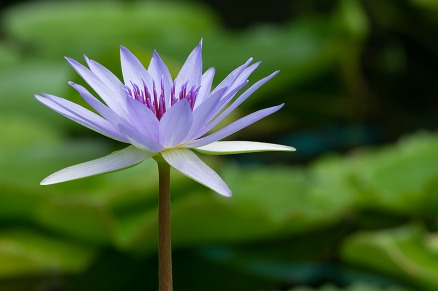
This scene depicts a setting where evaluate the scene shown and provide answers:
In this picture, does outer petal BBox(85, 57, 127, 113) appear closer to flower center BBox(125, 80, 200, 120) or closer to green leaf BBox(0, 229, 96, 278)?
flower center BBox(125, 80, 200, 120)

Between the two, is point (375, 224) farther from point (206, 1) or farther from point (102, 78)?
point (206, 1)

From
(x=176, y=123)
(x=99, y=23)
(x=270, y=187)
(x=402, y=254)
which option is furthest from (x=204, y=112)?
(x=99, y=23)

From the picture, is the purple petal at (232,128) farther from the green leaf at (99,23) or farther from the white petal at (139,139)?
the green leaf at (99,23)

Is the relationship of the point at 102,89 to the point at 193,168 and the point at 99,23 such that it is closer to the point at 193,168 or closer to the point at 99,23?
the point at 193,168

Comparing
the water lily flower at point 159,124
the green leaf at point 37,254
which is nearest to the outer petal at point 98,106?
the water lily flower at point 159,124

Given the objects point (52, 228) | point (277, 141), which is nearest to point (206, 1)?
point (277, 141)

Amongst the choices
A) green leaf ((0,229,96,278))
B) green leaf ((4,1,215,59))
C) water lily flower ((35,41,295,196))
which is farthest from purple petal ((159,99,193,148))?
green leaf ((4,1,215,59))
